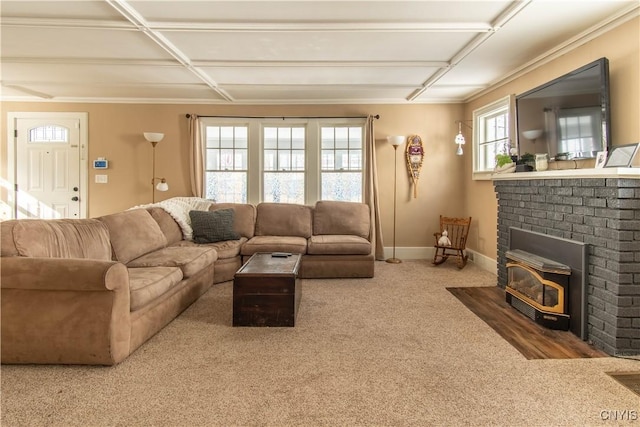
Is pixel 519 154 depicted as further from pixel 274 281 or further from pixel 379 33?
pixel 274 281

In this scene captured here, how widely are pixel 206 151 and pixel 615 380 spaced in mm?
5448

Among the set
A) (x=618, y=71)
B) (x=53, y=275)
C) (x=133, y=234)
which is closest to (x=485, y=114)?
(x=618, y=71)

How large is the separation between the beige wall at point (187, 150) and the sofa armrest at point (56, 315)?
145 inches

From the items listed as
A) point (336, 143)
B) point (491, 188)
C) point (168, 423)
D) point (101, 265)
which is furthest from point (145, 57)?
point (491, 188)

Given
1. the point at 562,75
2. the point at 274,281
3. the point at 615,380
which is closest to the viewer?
the point at 615,380

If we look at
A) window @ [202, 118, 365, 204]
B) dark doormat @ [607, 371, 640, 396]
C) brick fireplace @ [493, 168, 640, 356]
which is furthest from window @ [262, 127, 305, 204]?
dark doormat @ [607, 371, 640, 396]

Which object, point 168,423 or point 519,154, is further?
point 519,154

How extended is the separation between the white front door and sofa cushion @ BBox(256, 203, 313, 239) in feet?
9.54

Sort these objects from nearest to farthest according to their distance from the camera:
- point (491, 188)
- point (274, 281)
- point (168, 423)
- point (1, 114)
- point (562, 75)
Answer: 1. point (168, 423)
2. point (274, 281)
3. point (562, 75)
4. point (491, 188)
5. point (1, 114)

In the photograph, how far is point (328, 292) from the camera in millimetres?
4039

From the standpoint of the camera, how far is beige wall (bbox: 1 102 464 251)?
577 cm

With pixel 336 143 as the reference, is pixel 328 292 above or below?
below

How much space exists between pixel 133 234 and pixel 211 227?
1.20 meters

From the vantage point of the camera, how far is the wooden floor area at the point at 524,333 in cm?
257
